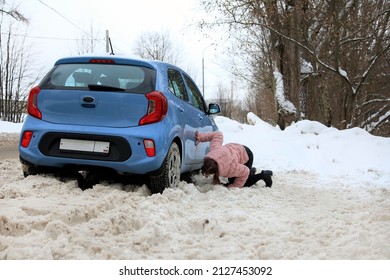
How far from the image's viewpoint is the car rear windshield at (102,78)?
15.1 ft

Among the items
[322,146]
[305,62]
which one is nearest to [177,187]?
[322,146]

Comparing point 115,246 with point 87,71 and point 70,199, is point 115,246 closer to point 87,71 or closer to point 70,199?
point 70,199

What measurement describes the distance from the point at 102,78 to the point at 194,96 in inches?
79.0

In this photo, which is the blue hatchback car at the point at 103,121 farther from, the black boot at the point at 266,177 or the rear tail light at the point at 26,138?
the black boot at the point at 266,177

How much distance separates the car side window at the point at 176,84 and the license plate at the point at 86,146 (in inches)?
46.0

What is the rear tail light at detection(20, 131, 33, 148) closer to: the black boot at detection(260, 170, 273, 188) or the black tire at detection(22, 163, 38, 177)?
the black tire at detection(22, 163, 38, 177)

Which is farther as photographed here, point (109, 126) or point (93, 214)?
point (109, 126)

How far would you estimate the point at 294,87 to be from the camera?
15.7 m

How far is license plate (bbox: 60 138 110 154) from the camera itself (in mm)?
4414

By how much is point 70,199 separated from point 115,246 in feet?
4.28

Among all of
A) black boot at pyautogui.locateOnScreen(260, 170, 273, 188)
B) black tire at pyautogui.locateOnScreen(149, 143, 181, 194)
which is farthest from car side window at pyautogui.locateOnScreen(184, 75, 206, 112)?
black boot at pyautogui.locateOnScreen(260, 170, 273, 188)

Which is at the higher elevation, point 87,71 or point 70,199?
point 87,71
